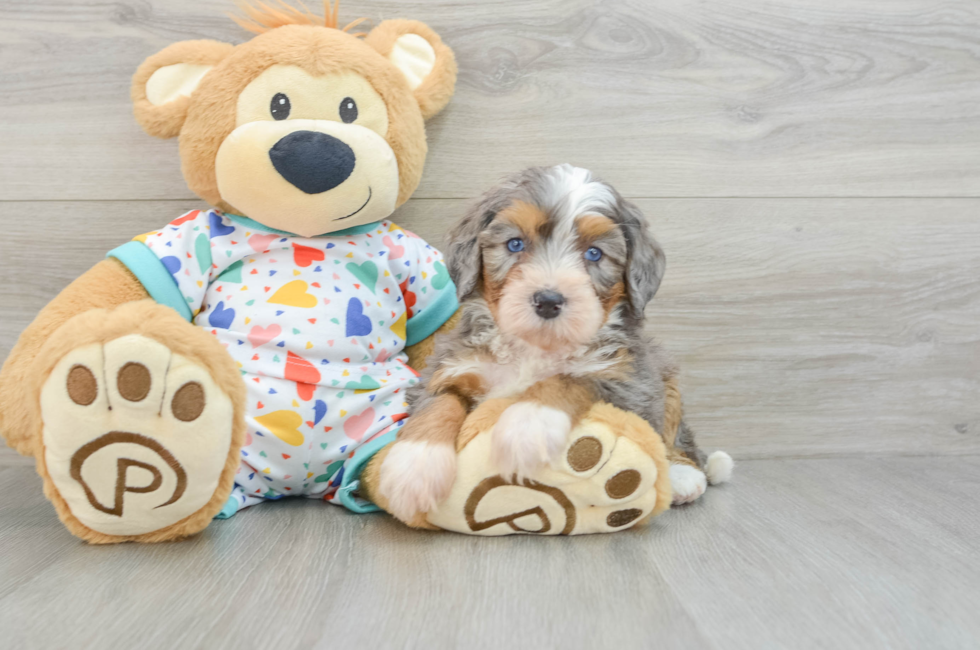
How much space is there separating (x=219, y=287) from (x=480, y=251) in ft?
2.16

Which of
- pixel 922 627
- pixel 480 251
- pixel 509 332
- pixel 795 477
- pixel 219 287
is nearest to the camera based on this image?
pixel 922 627

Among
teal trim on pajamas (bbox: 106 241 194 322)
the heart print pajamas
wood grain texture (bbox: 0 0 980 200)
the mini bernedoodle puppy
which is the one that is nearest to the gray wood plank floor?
wood grain texture (bbox: 0 0 980 200)

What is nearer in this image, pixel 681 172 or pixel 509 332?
pixel 509 332

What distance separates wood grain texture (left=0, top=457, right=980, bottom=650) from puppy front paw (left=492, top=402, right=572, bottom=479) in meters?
0.18

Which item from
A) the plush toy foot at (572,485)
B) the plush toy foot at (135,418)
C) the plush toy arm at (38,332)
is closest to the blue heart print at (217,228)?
the plush toy arm at (38,332)

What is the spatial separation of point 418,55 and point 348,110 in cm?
31

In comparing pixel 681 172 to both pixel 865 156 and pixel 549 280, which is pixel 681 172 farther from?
pixel 549 280

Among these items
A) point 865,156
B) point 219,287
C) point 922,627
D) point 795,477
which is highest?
point 865,156

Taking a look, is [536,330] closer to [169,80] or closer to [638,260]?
[638,260]

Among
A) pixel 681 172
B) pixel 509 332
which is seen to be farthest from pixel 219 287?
pixel 681 172

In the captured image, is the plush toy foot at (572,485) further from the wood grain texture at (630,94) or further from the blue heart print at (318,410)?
Result: the wood grain texture at (630,94)

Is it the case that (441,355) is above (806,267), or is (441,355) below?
below

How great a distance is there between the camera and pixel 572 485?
4.73 feet

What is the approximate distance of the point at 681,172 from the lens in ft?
7.11
